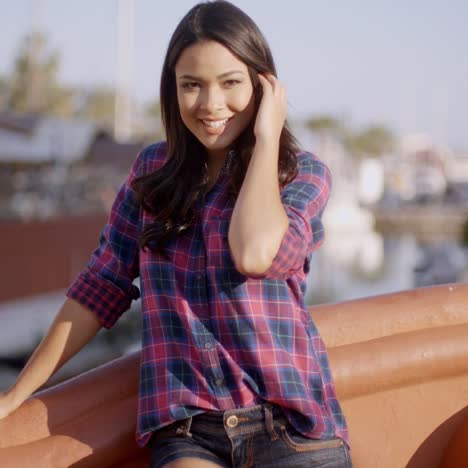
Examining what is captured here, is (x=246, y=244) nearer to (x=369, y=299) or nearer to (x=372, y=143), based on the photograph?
(x=369, y=299)

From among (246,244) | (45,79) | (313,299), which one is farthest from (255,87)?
(45,79)

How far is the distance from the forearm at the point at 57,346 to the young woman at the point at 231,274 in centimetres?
16

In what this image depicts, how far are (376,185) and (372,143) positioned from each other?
86.8 feet

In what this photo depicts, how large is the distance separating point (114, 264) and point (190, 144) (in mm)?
303

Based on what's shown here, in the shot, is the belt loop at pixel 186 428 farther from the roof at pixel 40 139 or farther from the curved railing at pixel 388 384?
the roof at pixel 40 139

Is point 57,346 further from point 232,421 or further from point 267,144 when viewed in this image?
point 267,144

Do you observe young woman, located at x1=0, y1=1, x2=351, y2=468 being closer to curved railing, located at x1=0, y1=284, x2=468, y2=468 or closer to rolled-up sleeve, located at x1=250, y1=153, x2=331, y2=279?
rolled-up sleeve, located at x1=250, y1=153, x2=331, y2=279

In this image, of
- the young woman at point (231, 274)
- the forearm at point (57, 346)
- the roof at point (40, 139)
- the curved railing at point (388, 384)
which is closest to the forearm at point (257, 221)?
the young woman at point (231, 274)

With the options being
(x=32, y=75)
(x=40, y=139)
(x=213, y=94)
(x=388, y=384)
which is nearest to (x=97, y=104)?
(x=32, y=75)

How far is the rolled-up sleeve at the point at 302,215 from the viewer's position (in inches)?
61.1

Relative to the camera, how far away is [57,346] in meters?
1.80

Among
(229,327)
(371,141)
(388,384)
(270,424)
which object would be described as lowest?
(371,141)

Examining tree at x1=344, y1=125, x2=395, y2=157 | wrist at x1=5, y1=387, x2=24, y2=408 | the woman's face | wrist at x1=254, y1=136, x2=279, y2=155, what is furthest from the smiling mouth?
tree at x1=344, y1=125, x2=395, y2=157

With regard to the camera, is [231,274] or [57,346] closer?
[231,274]
